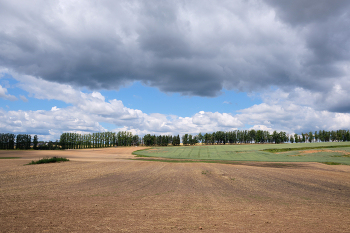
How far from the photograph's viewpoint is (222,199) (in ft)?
41.2

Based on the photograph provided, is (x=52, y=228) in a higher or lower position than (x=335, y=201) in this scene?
higher

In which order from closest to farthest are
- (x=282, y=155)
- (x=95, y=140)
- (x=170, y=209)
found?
(x=170, y=209)
(x=282, y=155)
(x=95, y=140)

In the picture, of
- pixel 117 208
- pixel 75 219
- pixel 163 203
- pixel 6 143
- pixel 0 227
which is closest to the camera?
pixel 0 227

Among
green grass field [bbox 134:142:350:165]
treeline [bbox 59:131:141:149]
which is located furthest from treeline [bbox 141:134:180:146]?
green grass field [bbox 134:142:350:165]

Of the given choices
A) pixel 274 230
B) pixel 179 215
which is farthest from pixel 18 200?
pixel 274 230

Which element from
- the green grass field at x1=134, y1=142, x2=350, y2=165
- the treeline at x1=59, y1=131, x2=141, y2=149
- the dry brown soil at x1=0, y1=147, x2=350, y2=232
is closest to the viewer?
the dry brown soil at x1=0, y1=147, x2=350, y2=232

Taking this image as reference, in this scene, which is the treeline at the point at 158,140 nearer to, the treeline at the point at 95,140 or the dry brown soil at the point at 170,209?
the treeline at the point at 95,140

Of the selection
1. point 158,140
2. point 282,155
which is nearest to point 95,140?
point 158,140

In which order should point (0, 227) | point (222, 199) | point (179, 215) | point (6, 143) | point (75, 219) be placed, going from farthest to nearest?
1. point (6, 143)
2. point (222, 199)
3. point (179, 215)
4. point (75, 219)
5. point (0, 227)

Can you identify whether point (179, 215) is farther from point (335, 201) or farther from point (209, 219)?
point (335, 201)

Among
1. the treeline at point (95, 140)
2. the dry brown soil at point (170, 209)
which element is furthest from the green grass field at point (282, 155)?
the treeline at point (95, 140)

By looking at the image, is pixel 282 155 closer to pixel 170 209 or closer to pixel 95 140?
pixel 170 209

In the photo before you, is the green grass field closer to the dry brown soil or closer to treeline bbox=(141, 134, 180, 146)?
the dry brown soil

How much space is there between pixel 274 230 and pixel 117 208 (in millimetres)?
7165
